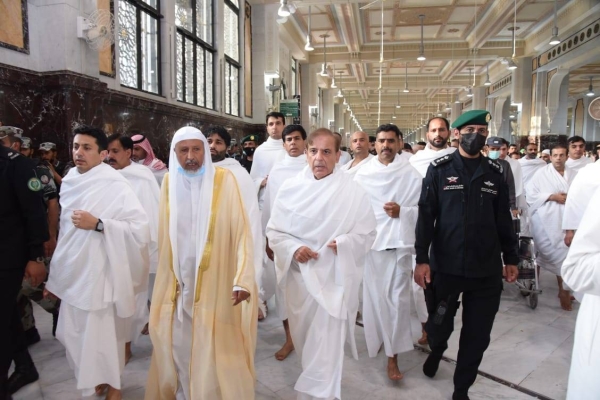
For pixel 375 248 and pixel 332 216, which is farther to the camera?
pixel 375 248

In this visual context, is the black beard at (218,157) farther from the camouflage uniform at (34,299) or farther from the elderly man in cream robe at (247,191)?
the camouflage uniform at (34,299)

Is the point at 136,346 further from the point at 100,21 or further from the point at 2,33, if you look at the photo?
the point at 100,21

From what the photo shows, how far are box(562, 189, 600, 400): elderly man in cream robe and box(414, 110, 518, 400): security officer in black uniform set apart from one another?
73 cm

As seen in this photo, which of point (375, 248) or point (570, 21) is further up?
point (570, 21)

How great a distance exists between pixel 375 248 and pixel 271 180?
1.33 m

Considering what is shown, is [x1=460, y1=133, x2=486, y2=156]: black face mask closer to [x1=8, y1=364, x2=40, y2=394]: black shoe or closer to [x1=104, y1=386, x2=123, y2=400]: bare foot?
[x1=104, y1=386, x2=123, y2=400]: bare foot

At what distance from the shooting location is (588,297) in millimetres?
2020

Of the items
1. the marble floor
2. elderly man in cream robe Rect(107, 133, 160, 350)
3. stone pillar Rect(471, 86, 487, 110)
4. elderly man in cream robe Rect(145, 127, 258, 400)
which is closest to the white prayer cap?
elderly man in cream robe Rect(145, 127, 258, 400)

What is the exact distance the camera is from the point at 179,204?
2568 millimetres

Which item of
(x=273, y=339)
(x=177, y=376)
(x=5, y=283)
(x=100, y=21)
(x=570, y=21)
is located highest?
(x=570, y=21)

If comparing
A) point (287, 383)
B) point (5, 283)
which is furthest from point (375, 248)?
point (5, 283)

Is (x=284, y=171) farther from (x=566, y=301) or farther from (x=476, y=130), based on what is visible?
(x=566, y=301)

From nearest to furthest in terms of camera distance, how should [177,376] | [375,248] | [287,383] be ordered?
[177,376], [287,383], [375,248]

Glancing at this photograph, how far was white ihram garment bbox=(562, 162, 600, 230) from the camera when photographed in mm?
3590
